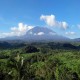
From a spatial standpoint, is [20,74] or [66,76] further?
[66,76]

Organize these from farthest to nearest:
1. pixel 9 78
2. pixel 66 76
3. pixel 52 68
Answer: pixel 52 68 → pixel 66 76 → pixel 9 78

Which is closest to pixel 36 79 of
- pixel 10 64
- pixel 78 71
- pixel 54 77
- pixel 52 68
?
pixel 54 77

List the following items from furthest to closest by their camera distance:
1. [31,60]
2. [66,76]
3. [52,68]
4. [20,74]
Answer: [31,60] → [52,68] → [66,76] → [20,74]

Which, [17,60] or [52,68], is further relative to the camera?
[52,68]

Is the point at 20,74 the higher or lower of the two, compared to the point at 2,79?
higher

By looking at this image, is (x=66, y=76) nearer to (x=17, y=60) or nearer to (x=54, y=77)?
(x=54, y=77)

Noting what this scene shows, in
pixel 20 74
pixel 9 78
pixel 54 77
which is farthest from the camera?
pixel 54 77

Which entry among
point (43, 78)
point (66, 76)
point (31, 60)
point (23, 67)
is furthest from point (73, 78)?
point (31, 60)

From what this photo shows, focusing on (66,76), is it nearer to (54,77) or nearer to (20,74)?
(54,77)

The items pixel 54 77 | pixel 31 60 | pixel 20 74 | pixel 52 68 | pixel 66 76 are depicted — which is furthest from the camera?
pixel 31 60

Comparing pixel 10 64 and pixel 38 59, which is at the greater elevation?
pixel 10 64
